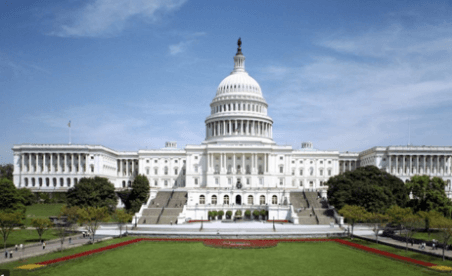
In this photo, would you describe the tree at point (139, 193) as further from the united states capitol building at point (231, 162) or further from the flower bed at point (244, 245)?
the flower bed at point (244, 245)

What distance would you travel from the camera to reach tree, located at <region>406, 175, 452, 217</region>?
7591cm

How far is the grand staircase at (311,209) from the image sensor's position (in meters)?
84.2

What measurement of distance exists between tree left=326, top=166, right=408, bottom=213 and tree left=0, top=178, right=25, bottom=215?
208 feet

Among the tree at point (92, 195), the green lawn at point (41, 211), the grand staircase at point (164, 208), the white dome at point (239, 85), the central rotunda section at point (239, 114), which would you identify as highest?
the white dome at point (239, 85)

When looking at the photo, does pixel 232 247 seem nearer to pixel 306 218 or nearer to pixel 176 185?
pixel 306 218

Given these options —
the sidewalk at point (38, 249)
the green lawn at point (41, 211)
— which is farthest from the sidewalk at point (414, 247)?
the green lawn at point (41, 211)

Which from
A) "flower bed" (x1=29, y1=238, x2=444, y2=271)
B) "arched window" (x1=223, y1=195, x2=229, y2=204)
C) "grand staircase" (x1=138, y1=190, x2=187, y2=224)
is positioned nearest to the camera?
"flower bed" (x1=29, y1=238, x2=444, y2=271)

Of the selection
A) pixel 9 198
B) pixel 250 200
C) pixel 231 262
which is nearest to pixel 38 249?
pixel 231 262

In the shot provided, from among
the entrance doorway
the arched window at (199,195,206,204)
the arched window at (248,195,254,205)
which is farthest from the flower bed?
the entrance doorway

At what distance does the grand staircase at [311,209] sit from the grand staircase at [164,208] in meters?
25.8

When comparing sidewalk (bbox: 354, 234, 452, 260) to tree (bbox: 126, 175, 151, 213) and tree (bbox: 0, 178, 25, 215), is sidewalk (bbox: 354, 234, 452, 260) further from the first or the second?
tree (bbox: 0, 178, 25, 215)

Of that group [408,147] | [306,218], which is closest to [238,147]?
[306,218]

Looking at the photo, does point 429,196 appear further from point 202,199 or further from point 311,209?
point 202,199

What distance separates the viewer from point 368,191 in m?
83.8
